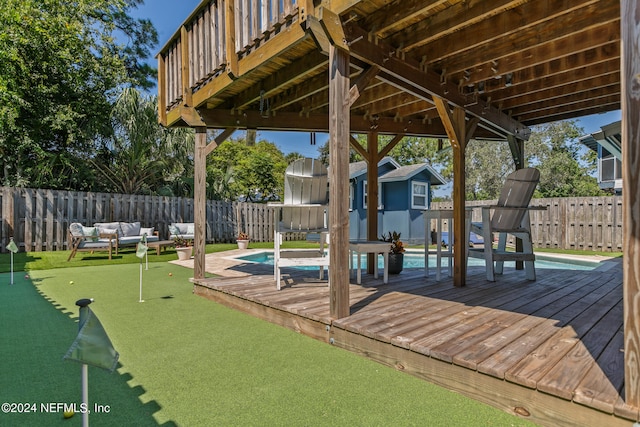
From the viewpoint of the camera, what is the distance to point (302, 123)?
5.27m

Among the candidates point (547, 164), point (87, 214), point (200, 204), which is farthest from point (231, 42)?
point (547, 164)

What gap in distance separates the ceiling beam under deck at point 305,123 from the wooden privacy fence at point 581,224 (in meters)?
7.66

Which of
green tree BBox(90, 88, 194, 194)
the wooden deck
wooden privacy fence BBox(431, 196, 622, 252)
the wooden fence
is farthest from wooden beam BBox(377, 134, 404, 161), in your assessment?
green tree BBox(90, 88, 194, 194)

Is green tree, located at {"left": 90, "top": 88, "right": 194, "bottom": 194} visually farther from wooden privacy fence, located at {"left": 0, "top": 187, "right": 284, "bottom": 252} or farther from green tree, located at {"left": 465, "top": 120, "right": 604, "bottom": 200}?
green tree, located at {"left": 465, "top": 120, "right": 604, "bottom": 200}

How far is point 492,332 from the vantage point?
7.90ft

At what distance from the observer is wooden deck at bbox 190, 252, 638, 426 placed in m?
1.64

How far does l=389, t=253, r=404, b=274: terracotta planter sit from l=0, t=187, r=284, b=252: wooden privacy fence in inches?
370

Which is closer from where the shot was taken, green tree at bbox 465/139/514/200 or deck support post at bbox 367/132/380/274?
deck support post at bbox 367/132/380/274

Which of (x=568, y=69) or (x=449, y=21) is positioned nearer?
(x=449, y=21)

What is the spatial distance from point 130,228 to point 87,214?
1386 mm

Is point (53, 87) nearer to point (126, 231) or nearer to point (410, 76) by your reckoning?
point (126, 231)

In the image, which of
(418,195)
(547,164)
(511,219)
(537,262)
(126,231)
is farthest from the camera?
(547,164)

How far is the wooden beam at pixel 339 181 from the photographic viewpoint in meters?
2.71

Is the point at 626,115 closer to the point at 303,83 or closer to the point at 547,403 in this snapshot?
the point at 547,403
